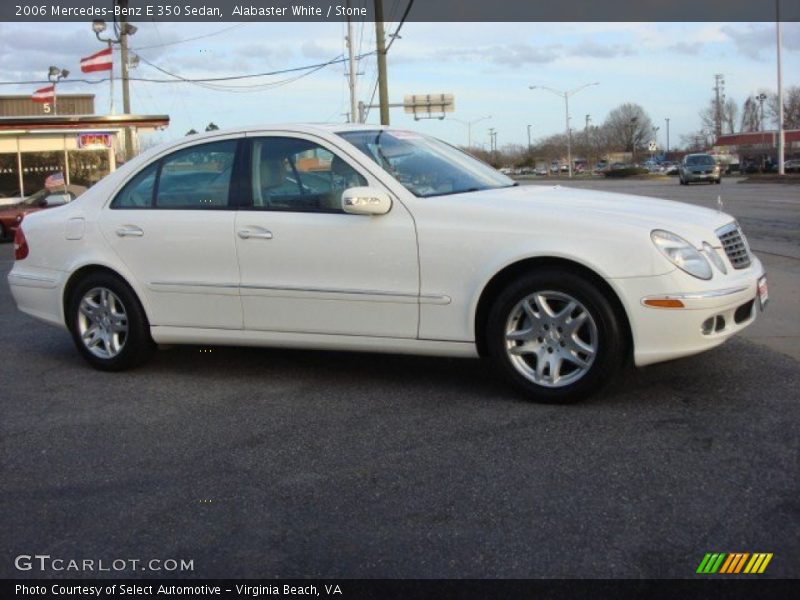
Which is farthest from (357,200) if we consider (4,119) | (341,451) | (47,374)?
(4,119)

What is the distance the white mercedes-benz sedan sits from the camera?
4.74 metres

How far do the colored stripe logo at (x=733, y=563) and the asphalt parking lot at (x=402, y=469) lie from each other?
0.04 m

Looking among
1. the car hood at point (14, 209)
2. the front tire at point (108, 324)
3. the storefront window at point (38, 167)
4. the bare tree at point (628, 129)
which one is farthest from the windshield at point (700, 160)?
the bare tree at point (628, 129)

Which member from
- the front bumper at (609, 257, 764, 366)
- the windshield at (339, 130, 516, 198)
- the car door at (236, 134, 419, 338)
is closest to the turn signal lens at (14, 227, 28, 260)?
the car door at (236, 134, 419, 338)

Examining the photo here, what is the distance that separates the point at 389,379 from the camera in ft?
18.7

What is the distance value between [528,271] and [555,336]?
37 cm

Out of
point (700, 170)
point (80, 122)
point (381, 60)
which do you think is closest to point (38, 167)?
point (80, 122)

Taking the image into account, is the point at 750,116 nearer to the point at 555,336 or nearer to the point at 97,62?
the point at 97,62

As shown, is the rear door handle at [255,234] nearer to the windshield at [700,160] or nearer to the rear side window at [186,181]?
the rear side window at [186,181]

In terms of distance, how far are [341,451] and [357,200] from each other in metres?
1.46

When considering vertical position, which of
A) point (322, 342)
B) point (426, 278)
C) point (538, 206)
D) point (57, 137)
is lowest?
point (322, 342)

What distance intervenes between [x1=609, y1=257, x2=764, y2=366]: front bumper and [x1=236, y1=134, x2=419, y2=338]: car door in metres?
1.19

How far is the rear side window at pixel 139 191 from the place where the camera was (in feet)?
19.8
